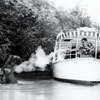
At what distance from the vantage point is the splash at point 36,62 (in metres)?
29.7

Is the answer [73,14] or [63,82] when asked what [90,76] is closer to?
[63,82]

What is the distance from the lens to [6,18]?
26.9 m

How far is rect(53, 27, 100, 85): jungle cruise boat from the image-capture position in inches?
853

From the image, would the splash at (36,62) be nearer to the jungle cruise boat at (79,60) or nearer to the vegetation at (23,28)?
the vegetation at (23,28)

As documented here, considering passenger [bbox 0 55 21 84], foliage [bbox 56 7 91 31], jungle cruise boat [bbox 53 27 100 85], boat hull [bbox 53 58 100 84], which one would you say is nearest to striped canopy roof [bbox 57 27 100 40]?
jungle cruise boat [bbox 53 27 100 85]

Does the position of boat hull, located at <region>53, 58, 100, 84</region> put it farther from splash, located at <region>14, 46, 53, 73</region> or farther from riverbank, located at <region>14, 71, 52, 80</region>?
splash, located at <region>14, 46, 53, 73</region>

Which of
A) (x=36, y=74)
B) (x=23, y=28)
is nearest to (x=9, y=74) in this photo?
(x=23, y=28)

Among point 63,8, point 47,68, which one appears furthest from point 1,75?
point 63,8

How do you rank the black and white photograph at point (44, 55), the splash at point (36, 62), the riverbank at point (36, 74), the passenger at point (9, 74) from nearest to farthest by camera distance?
the black and white photograph at point (44, 55) < the passenger at point (9, 74) < the riverbank at point (36, 74) < the splash at point (36, 62)

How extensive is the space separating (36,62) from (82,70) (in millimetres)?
9960

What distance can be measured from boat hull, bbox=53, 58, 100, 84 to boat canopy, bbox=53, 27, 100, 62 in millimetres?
948

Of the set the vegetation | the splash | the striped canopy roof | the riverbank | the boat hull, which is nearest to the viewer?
the boat hull

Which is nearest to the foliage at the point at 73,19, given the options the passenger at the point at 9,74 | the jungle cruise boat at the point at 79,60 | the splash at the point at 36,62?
the splash at the point at 36,62

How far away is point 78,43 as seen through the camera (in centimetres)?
2600
